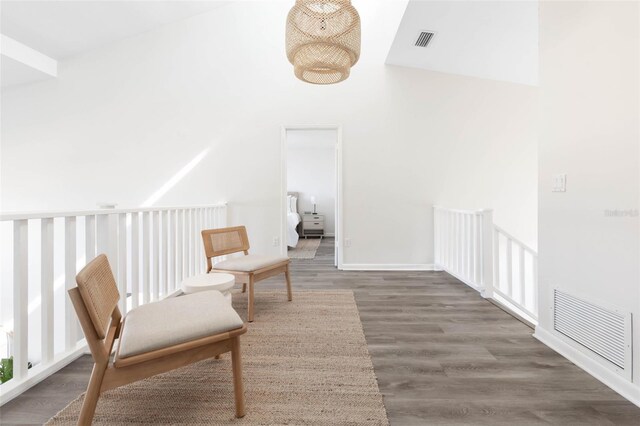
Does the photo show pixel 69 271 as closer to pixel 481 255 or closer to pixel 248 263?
pixel 248 263

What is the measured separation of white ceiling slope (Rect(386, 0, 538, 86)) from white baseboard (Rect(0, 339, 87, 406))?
11.8ft

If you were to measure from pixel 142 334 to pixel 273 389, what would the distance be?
0.64 meters

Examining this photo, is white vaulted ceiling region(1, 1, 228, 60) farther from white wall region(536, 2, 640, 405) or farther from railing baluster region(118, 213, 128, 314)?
white wall region(536, 2, 640, 405)

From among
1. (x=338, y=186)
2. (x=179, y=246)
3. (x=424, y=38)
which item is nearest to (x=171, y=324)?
(x=179, y=246)

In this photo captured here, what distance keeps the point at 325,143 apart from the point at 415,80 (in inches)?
144

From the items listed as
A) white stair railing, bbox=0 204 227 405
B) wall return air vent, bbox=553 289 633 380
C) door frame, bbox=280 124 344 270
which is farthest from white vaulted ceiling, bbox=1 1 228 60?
wall return air vent, bbox=553 289 633 380

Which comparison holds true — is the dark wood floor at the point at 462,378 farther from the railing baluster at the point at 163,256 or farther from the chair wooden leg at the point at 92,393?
the railing baluster at the point at 163,256

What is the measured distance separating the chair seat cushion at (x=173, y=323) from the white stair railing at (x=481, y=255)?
2.38 meters

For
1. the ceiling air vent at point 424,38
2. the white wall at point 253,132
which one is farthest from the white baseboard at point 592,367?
the ceiling air vent at point 424,38

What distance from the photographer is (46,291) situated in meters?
1.47

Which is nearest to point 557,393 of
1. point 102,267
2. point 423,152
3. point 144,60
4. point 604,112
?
point 604,112

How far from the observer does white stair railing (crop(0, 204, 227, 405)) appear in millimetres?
1324

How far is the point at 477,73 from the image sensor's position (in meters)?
3.62

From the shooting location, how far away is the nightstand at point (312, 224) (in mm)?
6949
